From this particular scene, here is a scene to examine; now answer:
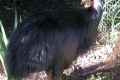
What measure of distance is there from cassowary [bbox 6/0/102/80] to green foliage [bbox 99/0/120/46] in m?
0.51

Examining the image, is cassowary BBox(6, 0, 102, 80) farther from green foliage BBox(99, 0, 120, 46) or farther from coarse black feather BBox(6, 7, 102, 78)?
green foliage BBox(99, 0, 120, 46)

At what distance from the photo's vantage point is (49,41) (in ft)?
6.84

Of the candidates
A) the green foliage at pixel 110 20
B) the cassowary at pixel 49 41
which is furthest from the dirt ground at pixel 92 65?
the cassowary at pixel 49 41

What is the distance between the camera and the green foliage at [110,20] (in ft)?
9.38

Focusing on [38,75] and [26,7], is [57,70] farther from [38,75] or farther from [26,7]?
[26,7]

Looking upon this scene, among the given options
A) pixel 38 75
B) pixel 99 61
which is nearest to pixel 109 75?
pixel 99 61

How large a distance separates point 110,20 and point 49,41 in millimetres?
1584

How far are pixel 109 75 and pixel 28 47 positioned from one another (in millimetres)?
1168

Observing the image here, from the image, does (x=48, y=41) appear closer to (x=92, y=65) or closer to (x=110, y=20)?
(x=92, y=65)

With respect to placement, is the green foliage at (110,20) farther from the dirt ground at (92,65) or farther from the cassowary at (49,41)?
the cassowary at (49,41)

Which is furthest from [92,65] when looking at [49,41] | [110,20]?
[49,41]

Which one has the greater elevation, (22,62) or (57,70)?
(22,62)

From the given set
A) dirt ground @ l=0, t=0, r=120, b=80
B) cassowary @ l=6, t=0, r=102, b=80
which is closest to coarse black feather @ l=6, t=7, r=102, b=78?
cassowary @ l=6, t=0, r=102, b=80

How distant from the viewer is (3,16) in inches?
176
